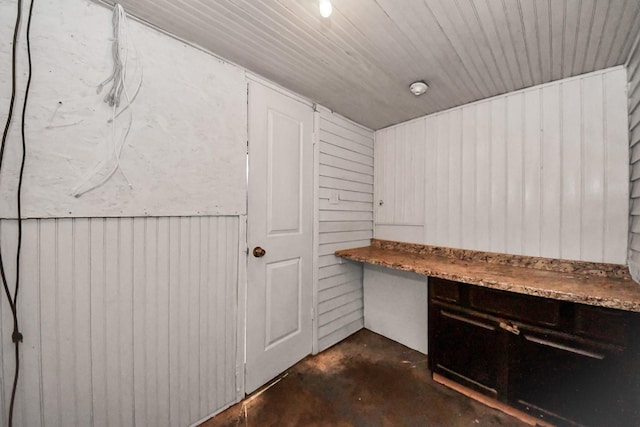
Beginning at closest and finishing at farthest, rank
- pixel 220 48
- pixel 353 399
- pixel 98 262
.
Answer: pixel 98 262 < pixel 220 48 < pixel 353 399

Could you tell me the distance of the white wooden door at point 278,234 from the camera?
182cm

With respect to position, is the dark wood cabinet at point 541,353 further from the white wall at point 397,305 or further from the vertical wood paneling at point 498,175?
the vertical wood paneling at point 498,175

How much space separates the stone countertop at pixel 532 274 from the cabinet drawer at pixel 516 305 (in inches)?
4.3

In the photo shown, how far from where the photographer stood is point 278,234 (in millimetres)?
1999

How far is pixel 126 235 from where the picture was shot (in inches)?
49.9

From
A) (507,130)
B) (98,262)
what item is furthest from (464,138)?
(98,262)

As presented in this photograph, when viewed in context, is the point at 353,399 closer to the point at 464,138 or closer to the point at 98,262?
the point at 98,262

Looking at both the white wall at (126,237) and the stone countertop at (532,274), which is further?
the stone countertop at (532,274)

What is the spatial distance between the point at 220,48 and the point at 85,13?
63cm

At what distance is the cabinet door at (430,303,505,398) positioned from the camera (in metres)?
1.65

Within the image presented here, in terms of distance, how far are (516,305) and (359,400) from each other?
1247mm

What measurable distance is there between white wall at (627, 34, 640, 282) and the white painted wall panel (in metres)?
2.42

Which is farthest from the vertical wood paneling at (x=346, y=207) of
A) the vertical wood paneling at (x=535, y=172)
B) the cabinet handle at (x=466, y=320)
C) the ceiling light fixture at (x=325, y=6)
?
the ceiling light fixture at (x=325, y=6)

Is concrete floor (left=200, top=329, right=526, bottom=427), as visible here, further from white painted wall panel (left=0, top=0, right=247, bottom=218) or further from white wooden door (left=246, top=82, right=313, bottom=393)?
white painted wall panel (left=0, top=0, right=247, bottom=218)
